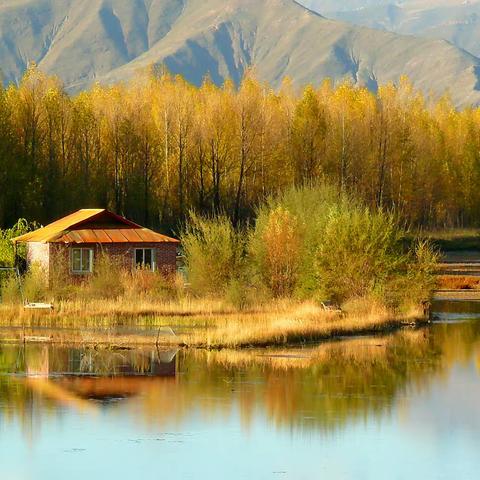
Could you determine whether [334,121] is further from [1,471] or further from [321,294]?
[1,471]

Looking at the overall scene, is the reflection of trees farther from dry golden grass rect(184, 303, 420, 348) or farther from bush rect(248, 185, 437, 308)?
bush rect(248, 185, 437, 308)

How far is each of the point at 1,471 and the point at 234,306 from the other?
23.3 m

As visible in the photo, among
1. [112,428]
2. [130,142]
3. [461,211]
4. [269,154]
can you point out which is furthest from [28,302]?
[461,211]

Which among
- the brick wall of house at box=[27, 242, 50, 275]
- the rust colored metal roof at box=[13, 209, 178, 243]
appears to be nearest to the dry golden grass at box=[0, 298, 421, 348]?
the brick wall of house at box=[27, 242, 50, 275]

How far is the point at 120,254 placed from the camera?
179ft

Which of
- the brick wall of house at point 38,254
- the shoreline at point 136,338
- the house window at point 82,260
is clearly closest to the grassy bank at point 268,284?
the shoreline at point 136,338

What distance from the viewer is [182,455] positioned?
2427 cm

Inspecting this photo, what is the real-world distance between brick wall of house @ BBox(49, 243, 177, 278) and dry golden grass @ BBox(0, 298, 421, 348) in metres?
7.10

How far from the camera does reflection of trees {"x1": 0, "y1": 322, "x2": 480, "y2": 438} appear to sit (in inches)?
1132

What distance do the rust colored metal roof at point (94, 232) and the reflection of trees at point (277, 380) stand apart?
15.7 m

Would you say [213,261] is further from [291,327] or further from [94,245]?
[291,327]

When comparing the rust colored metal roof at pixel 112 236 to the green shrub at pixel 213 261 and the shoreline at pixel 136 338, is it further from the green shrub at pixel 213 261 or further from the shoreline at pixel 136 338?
the shoreline at pixel 136 338

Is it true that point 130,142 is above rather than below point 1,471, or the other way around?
above

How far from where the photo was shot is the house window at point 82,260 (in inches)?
2114
